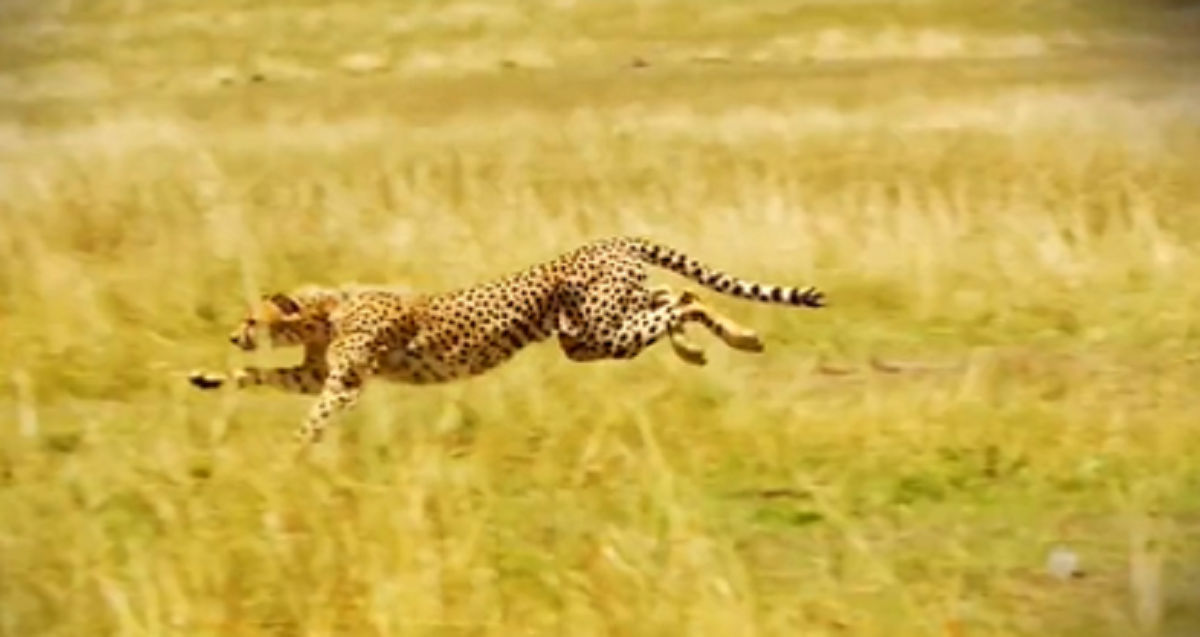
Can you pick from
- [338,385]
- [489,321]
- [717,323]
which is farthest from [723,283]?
[338,385]

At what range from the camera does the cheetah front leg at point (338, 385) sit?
1.39 metres

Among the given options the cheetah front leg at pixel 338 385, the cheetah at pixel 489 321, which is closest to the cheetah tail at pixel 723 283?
the cheetah at pixel 489 321

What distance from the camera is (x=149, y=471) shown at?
1.38 m

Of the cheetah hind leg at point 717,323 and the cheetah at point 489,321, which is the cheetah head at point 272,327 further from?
the cheetah hind leg at point 717,323

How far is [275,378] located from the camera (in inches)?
54.5

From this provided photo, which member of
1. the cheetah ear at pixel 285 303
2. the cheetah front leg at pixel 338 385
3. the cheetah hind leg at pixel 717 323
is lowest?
A: the cheetah front leg at pixel 338 385

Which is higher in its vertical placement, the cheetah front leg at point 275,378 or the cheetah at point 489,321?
the cheetah at point 489,321

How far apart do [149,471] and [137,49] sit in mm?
294

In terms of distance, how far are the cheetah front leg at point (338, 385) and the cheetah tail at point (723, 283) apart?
20 cm

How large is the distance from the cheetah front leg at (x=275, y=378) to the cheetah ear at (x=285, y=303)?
1.5 inches

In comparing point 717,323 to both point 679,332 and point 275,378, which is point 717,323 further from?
point 275,378

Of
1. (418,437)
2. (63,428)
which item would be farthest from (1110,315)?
(63,428)

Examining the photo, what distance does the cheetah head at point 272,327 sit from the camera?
1386mm

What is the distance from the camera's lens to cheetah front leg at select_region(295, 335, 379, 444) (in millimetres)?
1386
